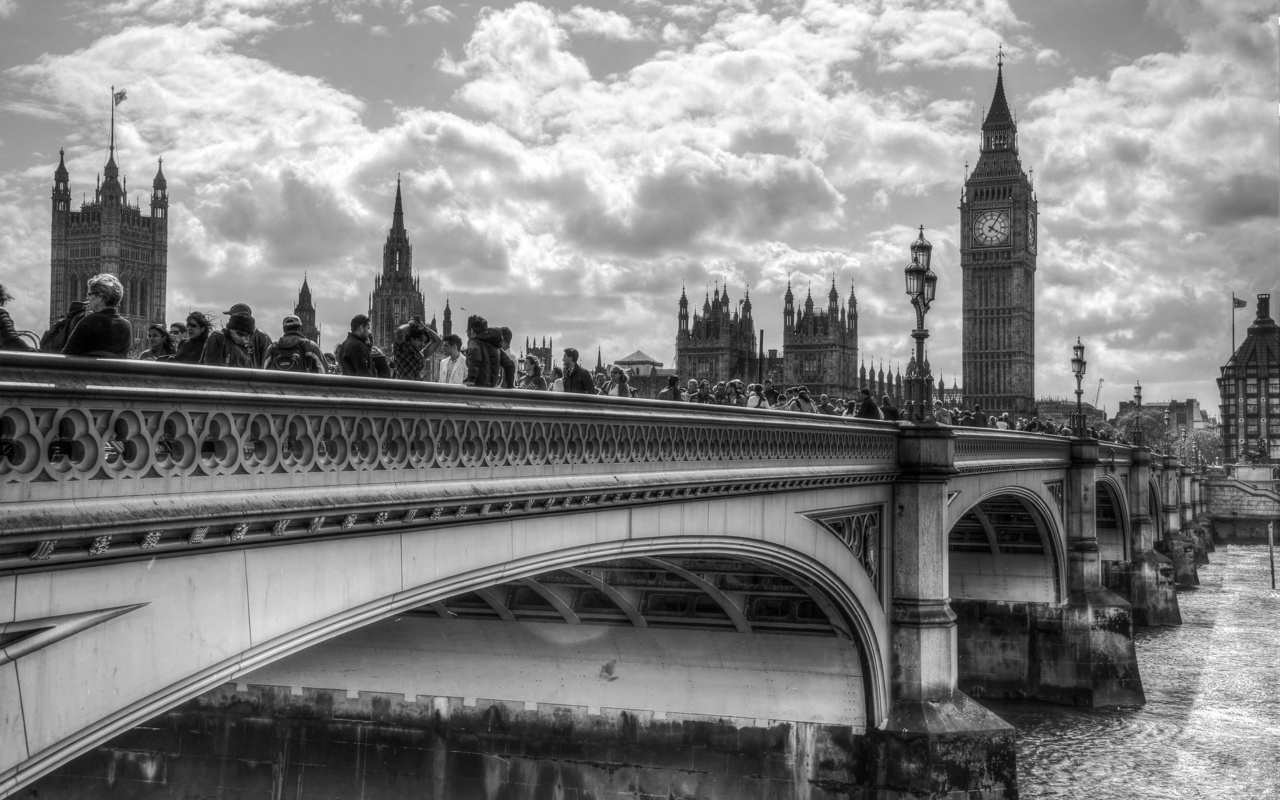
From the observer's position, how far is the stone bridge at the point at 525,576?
20.6 feet

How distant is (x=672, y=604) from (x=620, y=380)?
4.91m

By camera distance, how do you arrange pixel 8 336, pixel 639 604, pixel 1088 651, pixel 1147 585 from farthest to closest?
pixel 1147 585 → pixel 1088 651 → pixel 639 604 → pixel 8 336

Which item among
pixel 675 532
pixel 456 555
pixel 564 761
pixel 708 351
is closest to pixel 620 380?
pixel 675 532

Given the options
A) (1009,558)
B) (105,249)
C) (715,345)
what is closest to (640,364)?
(715,345)

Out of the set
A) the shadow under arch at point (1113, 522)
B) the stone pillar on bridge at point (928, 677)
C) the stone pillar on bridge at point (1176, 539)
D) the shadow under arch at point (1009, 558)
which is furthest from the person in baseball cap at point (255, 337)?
the stone pillar on bridge at point (1176, 539)

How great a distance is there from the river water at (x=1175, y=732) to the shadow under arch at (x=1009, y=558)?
3075 mm

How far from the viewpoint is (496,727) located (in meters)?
21.9

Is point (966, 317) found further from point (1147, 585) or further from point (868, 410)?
point (868, 410)

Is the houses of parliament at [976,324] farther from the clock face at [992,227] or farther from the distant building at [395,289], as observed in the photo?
the distant building at [395,289]

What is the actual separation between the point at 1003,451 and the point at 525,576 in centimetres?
2182

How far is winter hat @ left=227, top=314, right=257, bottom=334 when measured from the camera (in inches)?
381

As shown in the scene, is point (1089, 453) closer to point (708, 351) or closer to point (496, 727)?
point (496, 727)

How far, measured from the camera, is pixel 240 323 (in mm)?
9703

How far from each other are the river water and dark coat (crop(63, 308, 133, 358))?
82.8ft
